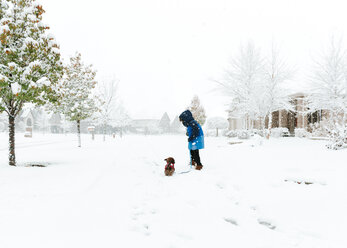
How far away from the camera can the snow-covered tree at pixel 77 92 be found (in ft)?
54.5

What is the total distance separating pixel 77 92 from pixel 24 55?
412 inches

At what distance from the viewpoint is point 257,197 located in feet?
13.7

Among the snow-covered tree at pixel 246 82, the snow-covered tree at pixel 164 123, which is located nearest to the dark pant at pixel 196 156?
the snow-covered tree at pixel 246 82

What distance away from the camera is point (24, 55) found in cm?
714

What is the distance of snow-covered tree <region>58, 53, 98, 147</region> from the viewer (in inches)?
654

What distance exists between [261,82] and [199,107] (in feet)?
84.9

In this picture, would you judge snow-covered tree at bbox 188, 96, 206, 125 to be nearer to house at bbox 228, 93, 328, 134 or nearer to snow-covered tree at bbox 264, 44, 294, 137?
house at bbox 228, 93, 328, 134

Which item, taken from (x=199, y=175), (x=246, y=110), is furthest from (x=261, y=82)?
(x=199, y=175)

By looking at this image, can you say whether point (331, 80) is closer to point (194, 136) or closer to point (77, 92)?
point (194, 136)

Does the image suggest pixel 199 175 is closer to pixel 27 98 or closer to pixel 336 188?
pixel 336 188

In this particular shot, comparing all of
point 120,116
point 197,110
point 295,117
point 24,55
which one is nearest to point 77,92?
point 24,55

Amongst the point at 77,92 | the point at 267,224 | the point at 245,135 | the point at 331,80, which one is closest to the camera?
the point at 267,224

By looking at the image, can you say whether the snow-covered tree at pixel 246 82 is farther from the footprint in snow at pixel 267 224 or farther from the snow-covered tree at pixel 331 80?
the footprint in snow at pixel 267 224

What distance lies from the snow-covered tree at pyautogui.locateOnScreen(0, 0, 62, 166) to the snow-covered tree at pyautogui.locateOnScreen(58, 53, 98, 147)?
9030mm
